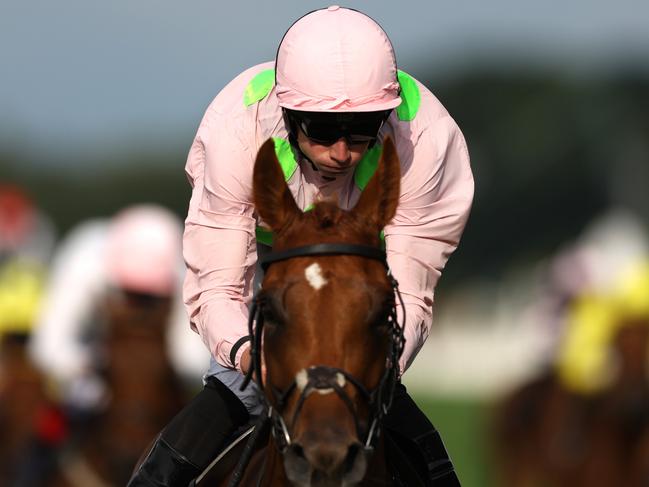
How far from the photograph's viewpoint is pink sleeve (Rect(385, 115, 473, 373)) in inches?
247

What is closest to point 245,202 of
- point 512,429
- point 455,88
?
point 512,429

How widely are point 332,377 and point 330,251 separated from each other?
0.43m

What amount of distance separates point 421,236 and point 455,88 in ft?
326

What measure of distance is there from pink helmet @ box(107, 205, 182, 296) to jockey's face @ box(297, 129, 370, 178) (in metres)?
5.79

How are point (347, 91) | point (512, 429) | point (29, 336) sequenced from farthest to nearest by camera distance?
1. point (512, 429)
2. point (29, 336)
3. point (347, 91)

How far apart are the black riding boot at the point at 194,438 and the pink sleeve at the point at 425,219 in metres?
0.76

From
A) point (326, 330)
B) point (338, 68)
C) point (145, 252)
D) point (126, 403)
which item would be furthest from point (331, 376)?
point (145, 252)

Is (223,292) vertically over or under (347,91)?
under

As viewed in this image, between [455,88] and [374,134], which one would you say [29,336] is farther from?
[455,88]

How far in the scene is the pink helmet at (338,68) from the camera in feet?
19.6

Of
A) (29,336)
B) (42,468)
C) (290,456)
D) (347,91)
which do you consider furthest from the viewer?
(29,336)

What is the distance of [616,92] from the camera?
92.9 meters

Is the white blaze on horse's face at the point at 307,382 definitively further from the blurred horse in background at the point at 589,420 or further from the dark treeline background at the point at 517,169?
the dark treeline background at the point at 517,169

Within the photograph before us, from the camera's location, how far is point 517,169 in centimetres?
8644
